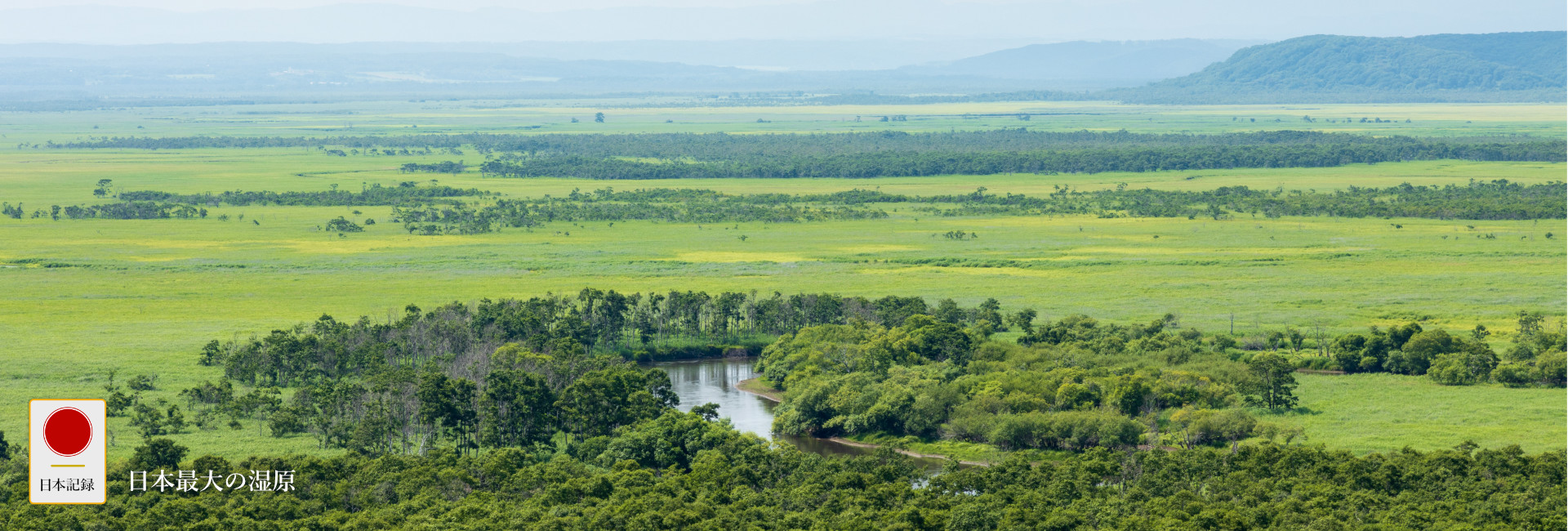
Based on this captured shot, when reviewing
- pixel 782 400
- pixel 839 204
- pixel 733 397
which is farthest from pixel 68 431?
pixel 839 204

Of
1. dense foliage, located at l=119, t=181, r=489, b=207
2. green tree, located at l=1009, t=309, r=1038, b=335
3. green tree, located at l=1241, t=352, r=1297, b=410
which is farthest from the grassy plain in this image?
dense foliage, located at l=119, t=181, r=489, b=207

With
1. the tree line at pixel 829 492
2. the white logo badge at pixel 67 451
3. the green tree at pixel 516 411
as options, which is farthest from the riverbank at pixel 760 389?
the white logo badge at pixel 67 451

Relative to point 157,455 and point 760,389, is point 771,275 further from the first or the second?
point 157,455

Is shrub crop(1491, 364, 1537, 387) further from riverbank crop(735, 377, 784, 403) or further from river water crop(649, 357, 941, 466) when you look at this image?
riverbank crop(735, 377, 784, 403)

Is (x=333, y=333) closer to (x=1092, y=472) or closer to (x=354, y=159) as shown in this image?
(x=1092, y=472)

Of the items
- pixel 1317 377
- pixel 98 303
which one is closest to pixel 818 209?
pixel 98 303

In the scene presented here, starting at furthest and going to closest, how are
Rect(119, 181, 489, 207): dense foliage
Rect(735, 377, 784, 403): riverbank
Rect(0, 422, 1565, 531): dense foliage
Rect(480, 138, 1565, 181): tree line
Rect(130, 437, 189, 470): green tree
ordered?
Rect(480, 138, 1565, 181): tree line → Rect(119, 181, 489, 207): dense foliage → Rect(735, 377, 784, 403): riverbank → Rect(130, 437, 189, 470): green tree → Rect(0, 422, 1565, 531): dense foliage
